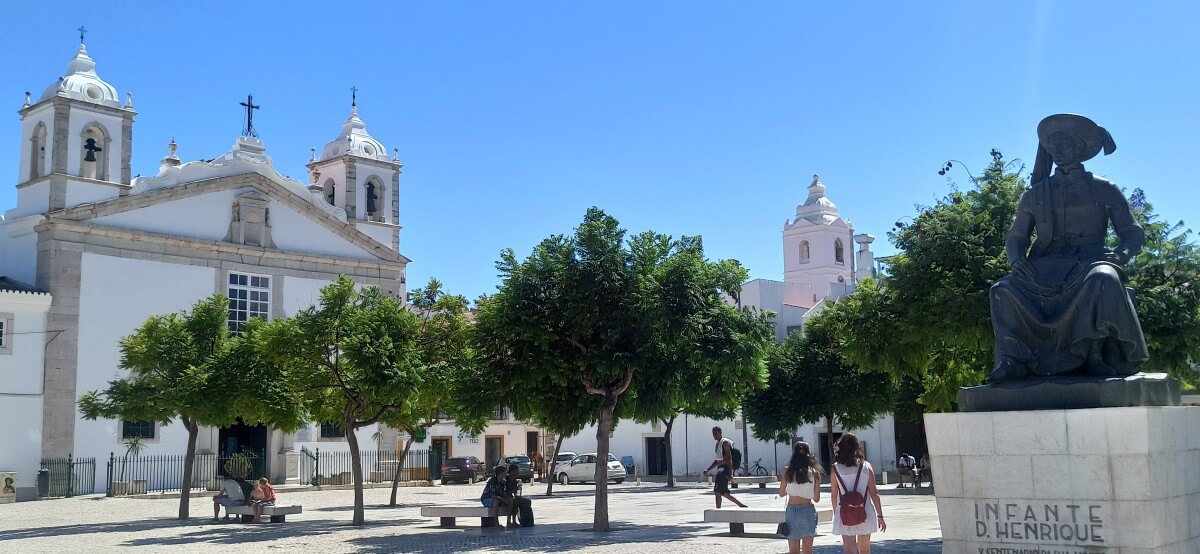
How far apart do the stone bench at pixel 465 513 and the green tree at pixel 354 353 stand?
1.78 metres

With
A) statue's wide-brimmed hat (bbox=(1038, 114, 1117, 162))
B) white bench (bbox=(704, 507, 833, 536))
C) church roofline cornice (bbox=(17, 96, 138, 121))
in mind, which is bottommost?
white bench (bbox=(704, 507, 833, 536))

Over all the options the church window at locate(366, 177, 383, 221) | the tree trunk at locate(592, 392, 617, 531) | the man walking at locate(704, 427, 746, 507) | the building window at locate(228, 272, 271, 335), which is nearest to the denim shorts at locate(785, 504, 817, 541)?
the tree trunk at locate(592, 392, 617, 531)

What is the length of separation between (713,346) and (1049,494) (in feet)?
27.0

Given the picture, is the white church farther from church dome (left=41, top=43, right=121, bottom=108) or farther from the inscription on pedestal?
the inscription on pedestal

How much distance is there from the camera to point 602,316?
657 inches

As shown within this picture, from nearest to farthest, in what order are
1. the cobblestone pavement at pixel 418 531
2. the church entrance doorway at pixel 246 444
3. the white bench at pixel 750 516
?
the cobblestone pavement at pixel 418 531
the white bench at pixel 750 516
the church entrance doorway at pixel 246 444

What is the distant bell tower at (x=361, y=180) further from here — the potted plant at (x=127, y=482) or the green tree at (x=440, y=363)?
the green tree at (x=440, y=363)

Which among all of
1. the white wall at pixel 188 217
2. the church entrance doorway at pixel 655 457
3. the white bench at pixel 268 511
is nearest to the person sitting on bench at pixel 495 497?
the white bench at pixel 268 511

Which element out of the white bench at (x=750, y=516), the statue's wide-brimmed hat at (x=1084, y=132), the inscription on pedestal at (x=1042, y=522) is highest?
the statue's wide-brimmed hat at (x=1084, y=132)

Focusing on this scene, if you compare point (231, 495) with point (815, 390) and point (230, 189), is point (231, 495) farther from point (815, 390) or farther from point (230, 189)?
point (815, 390)

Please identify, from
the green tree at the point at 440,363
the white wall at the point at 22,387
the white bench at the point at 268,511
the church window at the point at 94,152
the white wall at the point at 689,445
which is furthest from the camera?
the white wall at the point at 689,445

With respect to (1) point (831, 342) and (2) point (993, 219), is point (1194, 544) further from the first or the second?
(1) point (831, 342)

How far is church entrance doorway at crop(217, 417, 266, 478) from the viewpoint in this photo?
37.6 meters

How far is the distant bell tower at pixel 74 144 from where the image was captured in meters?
35.3
